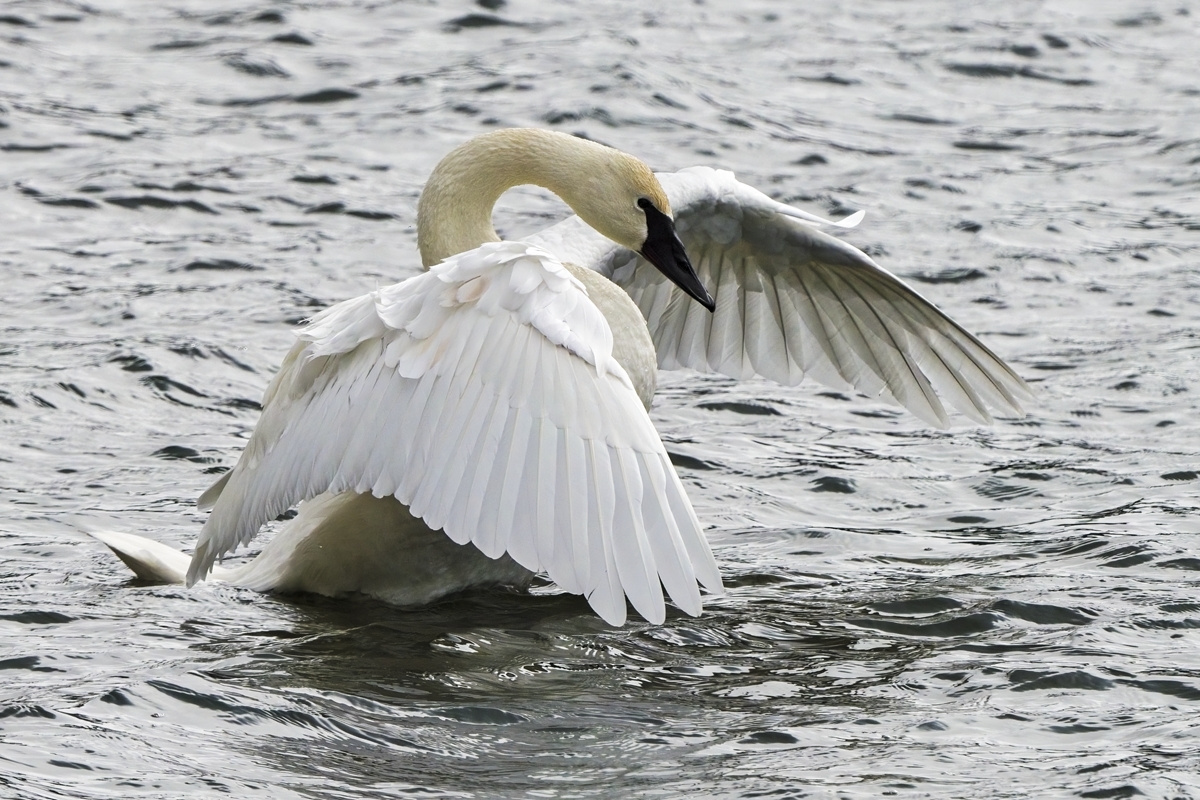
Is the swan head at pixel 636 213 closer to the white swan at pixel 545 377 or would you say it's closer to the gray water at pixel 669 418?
the white swan at pixel 545 377

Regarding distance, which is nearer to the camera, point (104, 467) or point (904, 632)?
point (904, 632)

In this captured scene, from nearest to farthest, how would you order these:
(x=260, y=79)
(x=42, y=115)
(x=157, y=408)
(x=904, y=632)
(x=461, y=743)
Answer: (x=461, y=743) < (x=904, y=632) < (x=157, y=408) < (x=42, y=115) < (x=260, y=79)

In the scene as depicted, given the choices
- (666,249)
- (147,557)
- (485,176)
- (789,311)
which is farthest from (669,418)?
(147,557)

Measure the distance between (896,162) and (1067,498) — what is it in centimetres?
508

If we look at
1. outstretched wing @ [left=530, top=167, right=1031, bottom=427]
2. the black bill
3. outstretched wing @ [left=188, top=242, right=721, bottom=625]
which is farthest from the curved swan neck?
outstretched wing @ [left=188, top=242, right=721, bottom=625]

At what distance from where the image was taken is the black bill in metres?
6.64

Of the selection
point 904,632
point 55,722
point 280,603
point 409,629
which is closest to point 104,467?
point 280,603

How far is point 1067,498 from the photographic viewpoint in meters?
7.36

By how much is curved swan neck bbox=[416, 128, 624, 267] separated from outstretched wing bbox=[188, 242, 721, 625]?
950 mm

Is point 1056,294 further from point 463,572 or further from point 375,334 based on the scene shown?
point 375,334

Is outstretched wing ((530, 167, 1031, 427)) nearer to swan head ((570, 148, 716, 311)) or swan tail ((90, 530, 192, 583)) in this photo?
swan head ((570, 148, 716, 311))

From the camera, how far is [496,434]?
16.6ft

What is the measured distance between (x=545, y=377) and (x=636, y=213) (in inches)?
63.5

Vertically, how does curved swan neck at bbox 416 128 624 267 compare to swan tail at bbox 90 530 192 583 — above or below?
above
